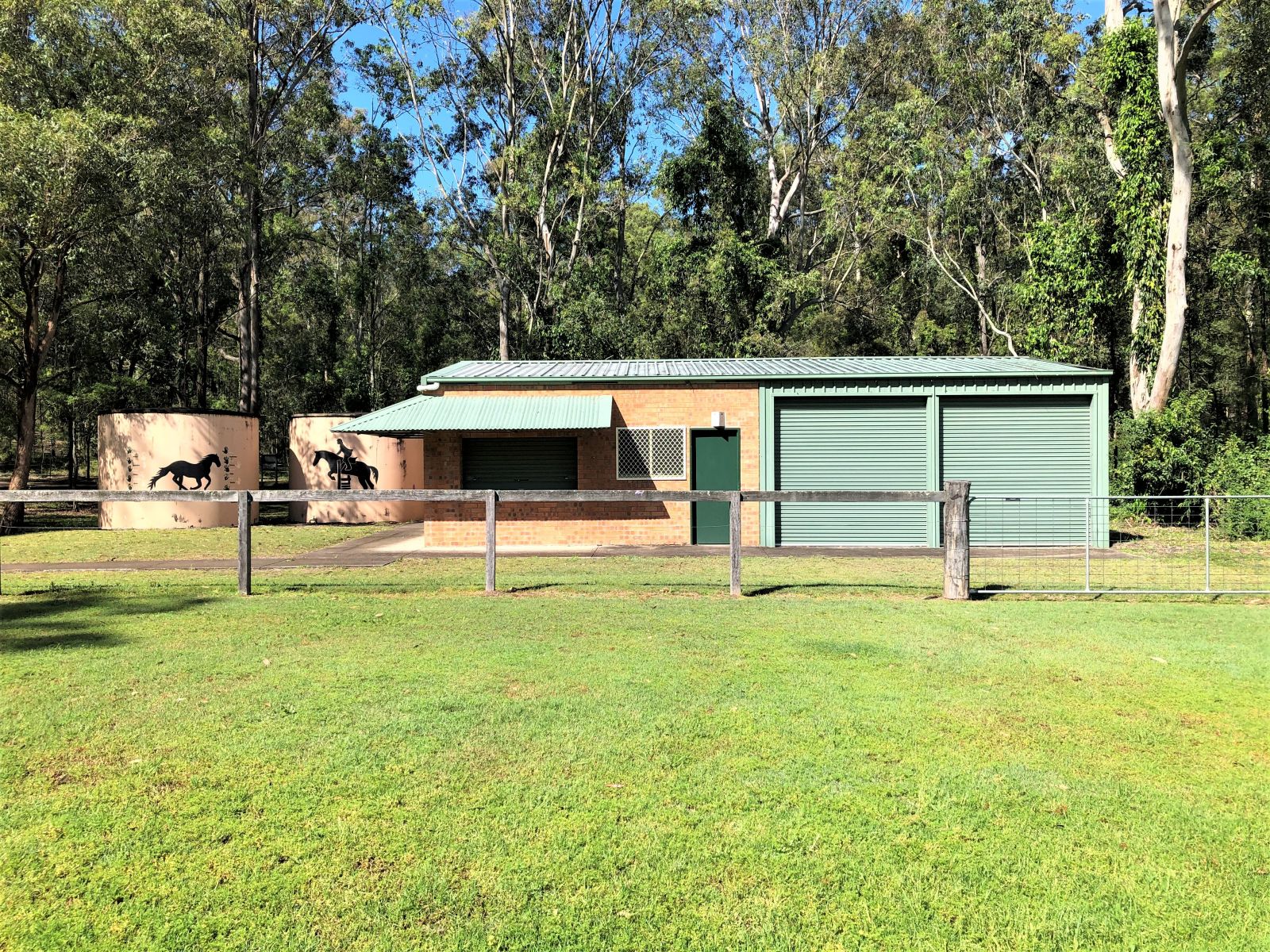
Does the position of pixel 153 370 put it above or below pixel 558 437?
above

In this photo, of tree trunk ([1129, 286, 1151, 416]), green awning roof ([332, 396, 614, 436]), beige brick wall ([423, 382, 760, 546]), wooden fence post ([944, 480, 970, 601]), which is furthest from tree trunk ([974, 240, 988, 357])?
wooden fence post ([944, 480, 970, 601])

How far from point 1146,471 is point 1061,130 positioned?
13833mm

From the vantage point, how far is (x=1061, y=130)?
88.3ft

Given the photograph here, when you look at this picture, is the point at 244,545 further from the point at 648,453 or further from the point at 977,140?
the point at 977,140

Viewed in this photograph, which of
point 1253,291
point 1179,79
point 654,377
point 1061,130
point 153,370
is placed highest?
point 1061,130

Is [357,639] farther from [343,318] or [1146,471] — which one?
[343,318]

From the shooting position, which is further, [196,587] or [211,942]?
[196,587]

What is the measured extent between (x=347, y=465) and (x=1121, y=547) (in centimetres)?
1841

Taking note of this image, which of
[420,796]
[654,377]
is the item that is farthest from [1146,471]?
[420,796]

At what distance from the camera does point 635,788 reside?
3.65 meters

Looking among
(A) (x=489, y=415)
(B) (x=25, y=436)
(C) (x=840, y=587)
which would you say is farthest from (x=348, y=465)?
(C) (x=840, y=587)

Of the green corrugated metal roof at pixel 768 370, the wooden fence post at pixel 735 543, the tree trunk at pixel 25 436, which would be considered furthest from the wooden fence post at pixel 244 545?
the tree trunk at pixel 25 436

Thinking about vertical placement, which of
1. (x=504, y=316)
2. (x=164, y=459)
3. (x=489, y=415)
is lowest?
(x=164, y=459)

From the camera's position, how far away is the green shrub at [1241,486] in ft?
50.1
